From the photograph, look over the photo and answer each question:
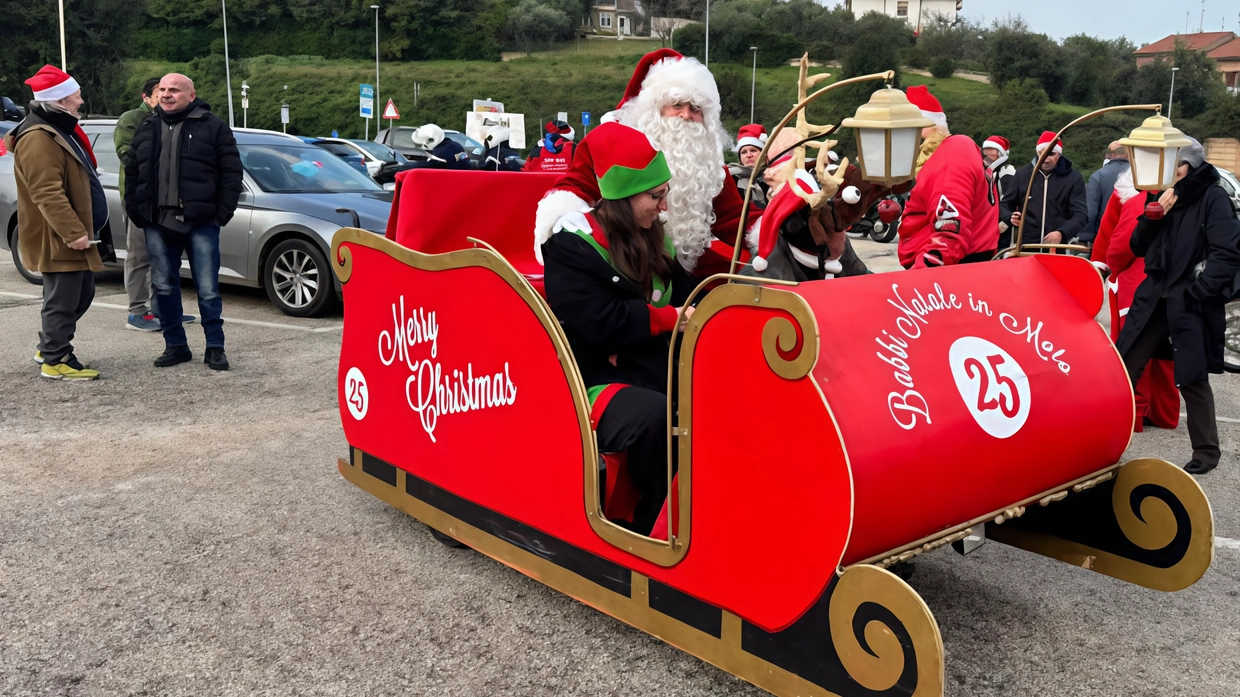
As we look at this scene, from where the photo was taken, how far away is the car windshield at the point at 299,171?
8.81 metres

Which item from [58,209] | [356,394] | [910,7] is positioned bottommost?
[356,394]

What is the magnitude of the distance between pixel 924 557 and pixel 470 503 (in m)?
1.79

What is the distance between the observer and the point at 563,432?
310 centimetres

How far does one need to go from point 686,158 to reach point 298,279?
18.7ft

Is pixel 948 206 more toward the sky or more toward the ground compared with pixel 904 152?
more toward the ground

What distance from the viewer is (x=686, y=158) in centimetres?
373

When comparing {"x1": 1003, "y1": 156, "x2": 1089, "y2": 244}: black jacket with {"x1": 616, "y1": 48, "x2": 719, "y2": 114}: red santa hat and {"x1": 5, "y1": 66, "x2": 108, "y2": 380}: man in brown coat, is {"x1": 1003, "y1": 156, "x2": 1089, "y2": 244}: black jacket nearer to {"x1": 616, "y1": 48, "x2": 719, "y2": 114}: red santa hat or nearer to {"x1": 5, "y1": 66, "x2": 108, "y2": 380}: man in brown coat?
{"x1": 616, "y1": 48, "x2": 719, "y2": 114}: red santa hat

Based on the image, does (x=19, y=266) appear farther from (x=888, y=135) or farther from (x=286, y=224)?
(x=888, y=135)

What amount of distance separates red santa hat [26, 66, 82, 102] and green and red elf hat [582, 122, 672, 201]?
4389mm

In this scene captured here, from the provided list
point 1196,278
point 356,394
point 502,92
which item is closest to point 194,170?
point 356,394

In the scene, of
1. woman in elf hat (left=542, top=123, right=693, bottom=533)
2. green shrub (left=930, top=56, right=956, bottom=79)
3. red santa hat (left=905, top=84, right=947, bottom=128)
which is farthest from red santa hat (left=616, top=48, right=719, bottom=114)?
green shrub (left=930, top=56, right=956, bottom=79)

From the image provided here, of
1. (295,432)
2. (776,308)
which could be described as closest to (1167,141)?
(776,308)

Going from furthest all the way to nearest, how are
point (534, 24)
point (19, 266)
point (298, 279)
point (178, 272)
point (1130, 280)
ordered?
point (534, 24), point (19, 266), point (298, 279), point (178, 272), point (1130, 280)

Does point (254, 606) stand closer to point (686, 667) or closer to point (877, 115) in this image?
point (686, 667)
